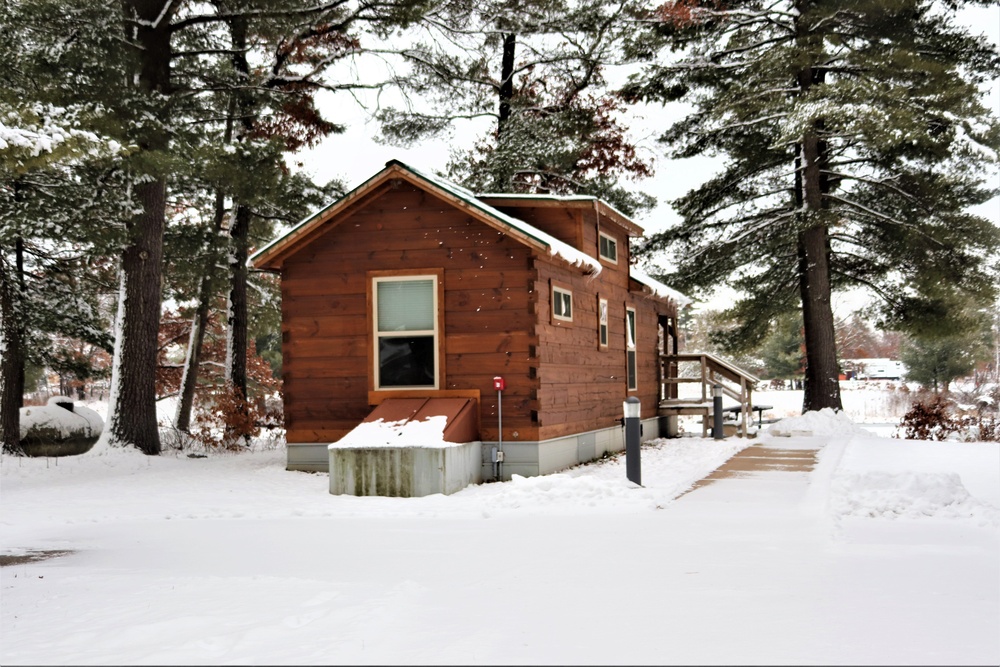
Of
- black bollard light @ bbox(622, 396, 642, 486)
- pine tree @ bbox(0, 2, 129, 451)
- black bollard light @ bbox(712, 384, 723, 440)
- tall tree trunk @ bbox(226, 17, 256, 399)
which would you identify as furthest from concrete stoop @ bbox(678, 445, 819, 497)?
tall tree trunk @ bbox(226, 17, 256, 399)

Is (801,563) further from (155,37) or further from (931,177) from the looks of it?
(931,177)

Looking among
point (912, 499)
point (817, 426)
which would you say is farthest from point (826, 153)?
point (912, 499)

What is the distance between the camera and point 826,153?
24.6 m

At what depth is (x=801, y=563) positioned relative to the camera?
7.64 meters

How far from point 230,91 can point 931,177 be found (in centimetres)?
1632

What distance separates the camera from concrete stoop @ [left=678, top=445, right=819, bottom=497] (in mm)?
13539

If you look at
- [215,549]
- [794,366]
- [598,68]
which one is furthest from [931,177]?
[794,366]

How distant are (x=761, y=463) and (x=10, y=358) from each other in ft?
47.8

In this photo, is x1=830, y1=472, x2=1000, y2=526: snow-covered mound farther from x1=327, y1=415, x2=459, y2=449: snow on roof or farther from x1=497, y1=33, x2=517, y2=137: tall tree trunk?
x1=497, y1=33, x2=517, y2=137: tall tree trunk

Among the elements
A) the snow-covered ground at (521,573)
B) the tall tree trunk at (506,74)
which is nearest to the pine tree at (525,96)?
the tall tree trunk at (506,74)

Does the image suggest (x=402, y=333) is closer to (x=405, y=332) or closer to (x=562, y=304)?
(x=405, y=332)

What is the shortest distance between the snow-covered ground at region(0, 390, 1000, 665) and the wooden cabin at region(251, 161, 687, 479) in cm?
144

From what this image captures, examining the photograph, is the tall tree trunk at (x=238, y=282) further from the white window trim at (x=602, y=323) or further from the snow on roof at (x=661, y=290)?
the snow on roof at (x=661, y=290)

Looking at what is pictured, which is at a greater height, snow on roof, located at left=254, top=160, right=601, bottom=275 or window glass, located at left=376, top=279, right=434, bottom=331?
snow on roof, located at left=254, top=160, right=601, bottom=275
